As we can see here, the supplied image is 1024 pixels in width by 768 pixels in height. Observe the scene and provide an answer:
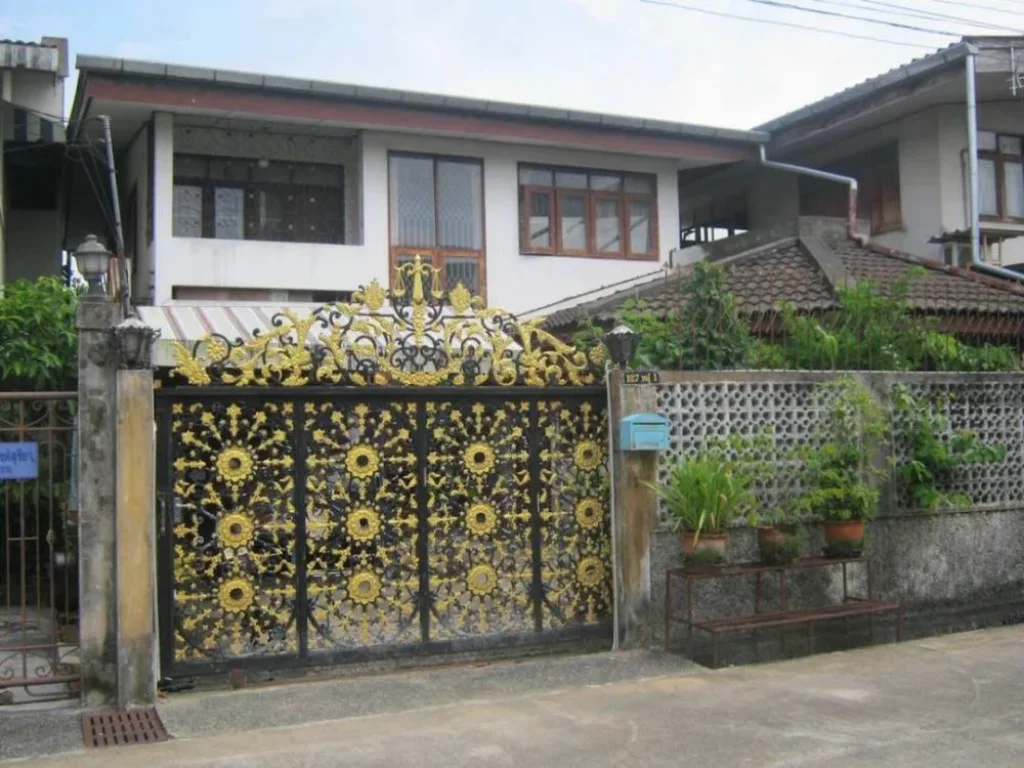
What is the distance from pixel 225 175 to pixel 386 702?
9.54m

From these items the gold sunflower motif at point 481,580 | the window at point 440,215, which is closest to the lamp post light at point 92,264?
the gold sunflower motif at point 481,580

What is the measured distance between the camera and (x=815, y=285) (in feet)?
43.8

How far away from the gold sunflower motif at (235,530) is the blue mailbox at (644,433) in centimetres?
276

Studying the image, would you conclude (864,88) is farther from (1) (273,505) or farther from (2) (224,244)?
(1) (273,505)

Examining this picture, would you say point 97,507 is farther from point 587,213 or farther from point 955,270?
point 955,270

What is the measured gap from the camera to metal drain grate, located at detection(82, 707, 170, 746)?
5.73m

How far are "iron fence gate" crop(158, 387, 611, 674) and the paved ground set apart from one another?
39cm

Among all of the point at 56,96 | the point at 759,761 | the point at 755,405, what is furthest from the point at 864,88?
the point at 759,761

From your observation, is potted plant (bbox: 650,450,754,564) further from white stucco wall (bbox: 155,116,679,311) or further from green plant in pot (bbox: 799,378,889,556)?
white stucco wall (bbox: 155,116,679,311)

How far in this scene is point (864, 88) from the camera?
15.6m

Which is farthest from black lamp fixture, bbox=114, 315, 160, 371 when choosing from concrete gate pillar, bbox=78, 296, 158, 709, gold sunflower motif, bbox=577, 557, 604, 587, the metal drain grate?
gold sunflower motif, bbox=577, 557, 604, 587

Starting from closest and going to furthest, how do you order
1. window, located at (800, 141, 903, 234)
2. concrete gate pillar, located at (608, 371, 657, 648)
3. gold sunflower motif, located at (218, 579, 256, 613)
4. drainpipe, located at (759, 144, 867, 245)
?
gold sunflower motif, located at (218, 579, 256, 613)
concrete gate pillar, located at (608, 371, 657, 648)
drainpipe, located at (759, 144, 867, 245)
window, located at (800, 141, 903, 234)

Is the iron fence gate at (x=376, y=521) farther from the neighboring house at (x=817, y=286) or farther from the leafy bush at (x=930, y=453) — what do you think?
the neighboring house at (x=817, y=286)

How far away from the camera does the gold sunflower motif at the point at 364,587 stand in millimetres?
7043
